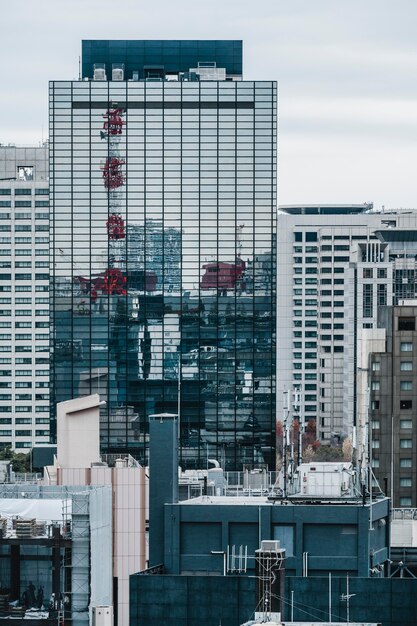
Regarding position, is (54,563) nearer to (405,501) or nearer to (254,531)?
(254,531)

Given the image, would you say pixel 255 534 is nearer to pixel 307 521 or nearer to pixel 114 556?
pixel 307 521

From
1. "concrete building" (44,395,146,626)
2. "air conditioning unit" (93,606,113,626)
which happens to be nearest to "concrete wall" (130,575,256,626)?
"air conditioning unit" (93,606,113,626)

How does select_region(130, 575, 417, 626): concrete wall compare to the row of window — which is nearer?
select_region(130, 575, 417, 626): concrete wall

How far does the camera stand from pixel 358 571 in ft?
349

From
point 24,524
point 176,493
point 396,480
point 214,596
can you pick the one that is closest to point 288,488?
point 176,493

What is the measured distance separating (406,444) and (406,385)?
187 inches

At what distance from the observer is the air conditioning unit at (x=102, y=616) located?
293ft

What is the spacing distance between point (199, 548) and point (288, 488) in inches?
315

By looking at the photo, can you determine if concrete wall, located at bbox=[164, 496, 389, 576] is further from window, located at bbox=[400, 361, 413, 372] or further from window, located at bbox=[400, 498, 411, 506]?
window, located at bbox=[400, 361, 413, 372]

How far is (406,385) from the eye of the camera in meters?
190

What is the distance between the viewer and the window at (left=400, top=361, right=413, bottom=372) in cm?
18938

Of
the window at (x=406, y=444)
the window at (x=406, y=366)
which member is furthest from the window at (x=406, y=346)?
the window at (x=406, y=444)

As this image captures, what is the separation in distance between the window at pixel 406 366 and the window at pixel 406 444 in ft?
17.2

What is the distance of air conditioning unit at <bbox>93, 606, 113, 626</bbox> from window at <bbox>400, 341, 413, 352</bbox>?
10154 centimetres
